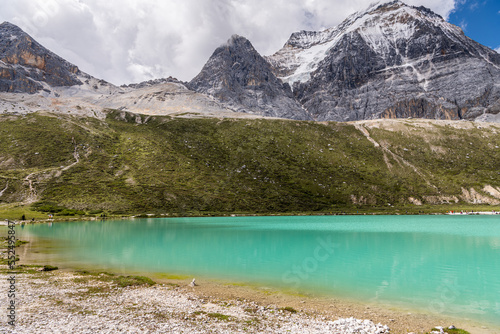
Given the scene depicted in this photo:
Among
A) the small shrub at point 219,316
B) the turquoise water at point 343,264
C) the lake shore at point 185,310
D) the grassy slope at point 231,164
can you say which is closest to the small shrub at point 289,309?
the lake shore at point 185,310

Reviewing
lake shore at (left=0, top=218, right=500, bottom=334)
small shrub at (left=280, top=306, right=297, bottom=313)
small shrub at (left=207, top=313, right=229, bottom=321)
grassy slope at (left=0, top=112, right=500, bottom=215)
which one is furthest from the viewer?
grassy slope at (left=0, top=112, right=500, bottom=215)

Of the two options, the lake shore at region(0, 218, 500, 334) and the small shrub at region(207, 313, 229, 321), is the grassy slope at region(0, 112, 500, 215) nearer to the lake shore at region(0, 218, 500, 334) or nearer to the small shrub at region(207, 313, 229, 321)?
the lake shore at region(0, 218, 500, 334)

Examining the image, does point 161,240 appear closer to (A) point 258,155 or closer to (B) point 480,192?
(A) point 258,155

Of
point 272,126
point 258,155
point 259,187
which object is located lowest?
point 259,187

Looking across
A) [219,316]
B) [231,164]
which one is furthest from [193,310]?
[231,164]

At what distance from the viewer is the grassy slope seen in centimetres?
11219

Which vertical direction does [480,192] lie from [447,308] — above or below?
above

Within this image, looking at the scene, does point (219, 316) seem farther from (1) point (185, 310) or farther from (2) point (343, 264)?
(2) point (343, 264)

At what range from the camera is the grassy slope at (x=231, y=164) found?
112188mm

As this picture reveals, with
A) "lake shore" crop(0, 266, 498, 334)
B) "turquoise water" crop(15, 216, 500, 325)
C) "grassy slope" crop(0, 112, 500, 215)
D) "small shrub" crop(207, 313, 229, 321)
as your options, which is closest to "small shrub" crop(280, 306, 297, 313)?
"lake shore" crop(0, 266, 498, 334)

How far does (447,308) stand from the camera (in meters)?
17.1

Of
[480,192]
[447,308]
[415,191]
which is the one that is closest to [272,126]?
[415,191]

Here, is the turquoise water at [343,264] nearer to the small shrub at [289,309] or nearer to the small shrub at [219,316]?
the small shrub at [289,309]

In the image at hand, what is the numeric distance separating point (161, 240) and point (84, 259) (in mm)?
14632
